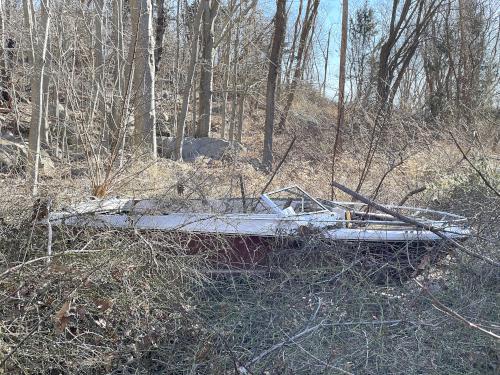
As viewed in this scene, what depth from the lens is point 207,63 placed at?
18734 mm

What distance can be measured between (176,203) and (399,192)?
16.0ft

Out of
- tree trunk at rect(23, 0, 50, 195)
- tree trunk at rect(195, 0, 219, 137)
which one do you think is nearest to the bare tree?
tree trunk at rect(195, 0, 219, 137)

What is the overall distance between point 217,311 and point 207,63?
15111 millimetres

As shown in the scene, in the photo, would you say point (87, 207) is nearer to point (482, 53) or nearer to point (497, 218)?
point (497, 218)

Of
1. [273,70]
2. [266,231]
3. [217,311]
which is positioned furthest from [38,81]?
[273,70]

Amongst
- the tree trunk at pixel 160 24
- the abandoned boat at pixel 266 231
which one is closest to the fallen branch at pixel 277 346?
the abandoned boat at pixel 266 231

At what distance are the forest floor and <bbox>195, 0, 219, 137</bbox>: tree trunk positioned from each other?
14281mm

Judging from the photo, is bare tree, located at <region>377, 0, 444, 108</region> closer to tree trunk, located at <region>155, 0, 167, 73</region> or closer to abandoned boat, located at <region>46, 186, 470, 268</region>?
tree trunk, located at <region>155, 0, 167, 73</region>

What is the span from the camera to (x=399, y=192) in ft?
30.5

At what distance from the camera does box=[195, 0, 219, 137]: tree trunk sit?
18.9 metres

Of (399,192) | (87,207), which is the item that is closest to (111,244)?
(87,207)

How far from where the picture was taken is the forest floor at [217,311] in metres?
3.78

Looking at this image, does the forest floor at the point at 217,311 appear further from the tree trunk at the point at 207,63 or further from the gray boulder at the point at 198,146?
the tree trunk at the point at 207,63

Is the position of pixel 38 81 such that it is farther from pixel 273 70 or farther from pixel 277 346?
pixel 273 70
